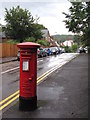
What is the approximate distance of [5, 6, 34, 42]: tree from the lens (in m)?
38.2

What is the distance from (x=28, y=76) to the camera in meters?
5.84

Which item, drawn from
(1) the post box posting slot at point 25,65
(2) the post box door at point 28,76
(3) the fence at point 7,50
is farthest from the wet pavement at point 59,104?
(3) the fence at point 7,50

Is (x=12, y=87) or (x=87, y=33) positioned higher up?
(x=87, y=33)

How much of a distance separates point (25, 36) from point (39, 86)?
3054cm

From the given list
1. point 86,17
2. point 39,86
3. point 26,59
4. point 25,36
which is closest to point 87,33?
point 86,17

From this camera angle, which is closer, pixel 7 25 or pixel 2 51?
pixel 2 51

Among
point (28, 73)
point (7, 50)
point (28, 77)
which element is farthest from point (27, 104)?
point (7, 50)

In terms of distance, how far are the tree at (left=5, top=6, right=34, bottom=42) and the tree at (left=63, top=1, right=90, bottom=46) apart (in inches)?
264

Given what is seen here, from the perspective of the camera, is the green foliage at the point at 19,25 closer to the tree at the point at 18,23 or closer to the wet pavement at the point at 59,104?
the tree at the point at 18,23

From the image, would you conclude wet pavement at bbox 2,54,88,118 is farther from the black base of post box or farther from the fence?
the fence

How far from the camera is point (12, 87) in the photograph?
8.82 m

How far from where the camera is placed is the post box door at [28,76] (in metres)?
5.85

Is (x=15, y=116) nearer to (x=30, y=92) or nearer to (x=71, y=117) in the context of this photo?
(x=30, y=92)

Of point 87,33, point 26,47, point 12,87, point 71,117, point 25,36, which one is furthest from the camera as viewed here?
point 25,36
